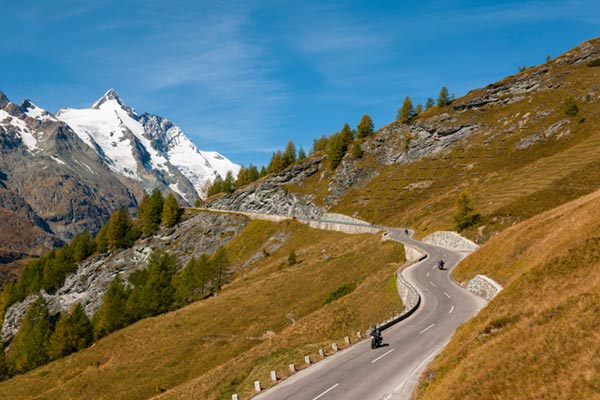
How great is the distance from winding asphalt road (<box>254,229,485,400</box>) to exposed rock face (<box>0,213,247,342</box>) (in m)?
91.9

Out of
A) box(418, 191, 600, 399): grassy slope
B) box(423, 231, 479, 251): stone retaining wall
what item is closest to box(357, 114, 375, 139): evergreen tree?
box(423, 231, 479, 251): stone retaining wall

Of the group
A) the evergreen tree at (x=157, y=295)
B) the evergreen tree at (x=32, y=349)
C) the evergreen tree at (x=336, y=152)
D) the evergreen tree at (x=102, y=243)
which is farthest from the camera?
the evergreen tree at (x=336, y=152)

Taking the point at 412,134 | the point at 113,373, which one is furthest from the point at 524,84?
the point at 113,373

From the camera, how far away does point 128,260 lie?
4968 inches

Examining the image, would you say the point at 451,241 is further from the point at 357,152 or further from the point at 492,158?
the point at 357,152

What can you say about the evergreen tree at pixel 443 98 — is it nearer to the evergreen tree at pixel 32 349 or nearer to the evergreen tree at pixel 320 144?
the evergreen tree at pixel 320 144

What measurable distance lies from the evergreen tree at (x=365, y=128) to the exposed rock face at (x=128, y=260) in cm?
6366

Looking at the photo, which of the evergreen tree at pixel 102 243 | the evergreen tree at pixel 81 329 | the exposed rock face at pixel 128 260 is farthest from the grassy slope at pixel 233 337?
the evergreen tree at pixel 102 243

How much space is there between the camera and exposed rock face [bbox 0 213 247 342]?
377 feet

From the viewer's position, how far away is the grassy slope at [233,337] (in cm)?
3297

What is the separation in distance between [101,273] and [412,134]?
119 meters

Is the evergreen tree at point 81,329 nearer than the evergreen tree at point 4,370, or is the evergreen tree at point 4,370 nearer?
the evergreen tree at point 4,370

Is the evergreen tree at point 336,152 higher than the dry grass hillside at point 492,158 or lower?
higher

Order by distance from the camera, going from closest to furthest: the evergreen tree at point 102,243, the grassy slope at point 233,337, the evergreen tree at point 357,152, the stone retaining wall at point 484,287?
1. the stone retaining wall at point 484,287
2. the grassy slope at point 233,337
3. the evergreen tree at point 102,243
4. the evergreen tree at point 357,152
